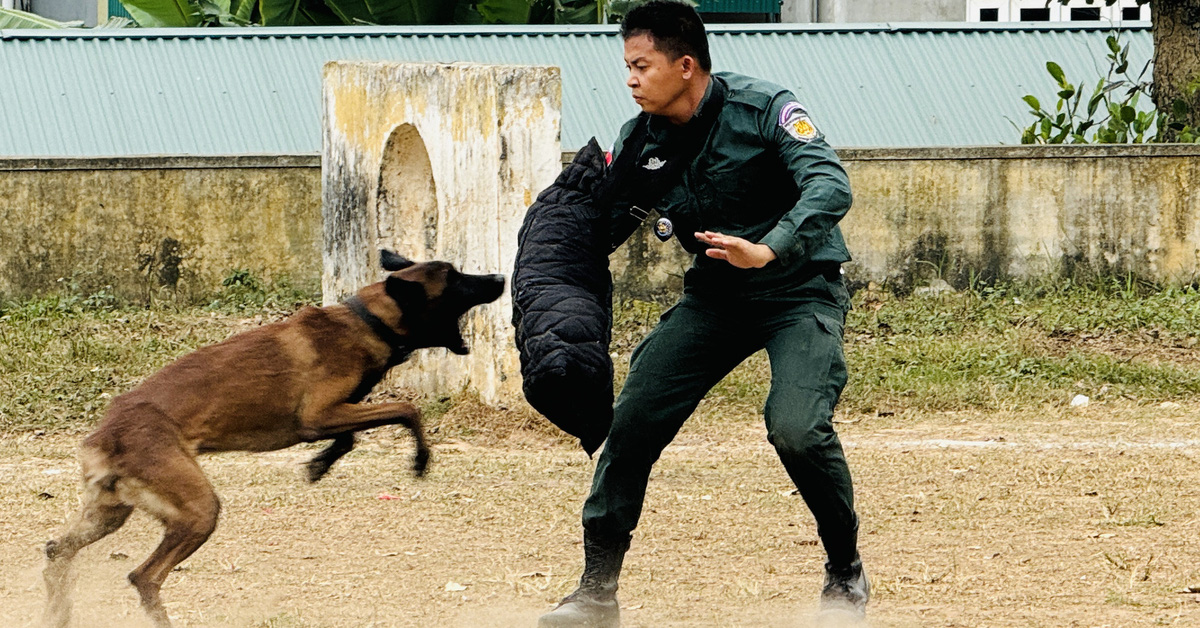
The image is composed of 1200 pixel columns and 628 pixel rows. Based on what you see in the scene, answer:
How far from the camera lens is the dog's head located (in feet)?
18.2

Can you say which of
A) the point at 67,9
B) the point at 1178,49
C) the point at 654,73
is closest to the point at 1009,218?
the point at 1178,49

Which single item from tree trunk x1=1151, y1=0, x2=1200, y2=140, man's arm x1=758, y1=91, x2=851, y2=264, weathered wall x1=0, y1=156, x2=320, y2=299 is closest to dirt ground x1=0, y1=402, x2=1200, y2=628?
man's arm x1=758, y1=91, x2=851, y2=264

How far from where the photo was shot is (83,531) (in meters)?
4.92

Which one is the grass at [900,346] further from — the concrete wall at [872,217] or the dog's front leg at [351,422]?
the dog's front leg at [351,422]

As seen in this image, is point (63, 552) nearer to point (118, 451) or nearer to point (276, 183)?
point (118, 451)

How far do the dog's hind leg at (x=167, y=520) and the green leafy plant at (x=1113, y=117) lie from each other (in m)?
8.96

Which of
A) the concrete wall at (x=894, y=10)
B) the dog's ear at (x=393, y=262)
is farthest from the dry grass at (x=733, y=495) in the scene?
the concrete wall at (x=894, y=10)

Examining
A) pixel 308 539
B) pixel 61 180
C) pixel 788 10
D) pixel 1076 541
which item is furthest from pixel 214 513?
pixel 788 10

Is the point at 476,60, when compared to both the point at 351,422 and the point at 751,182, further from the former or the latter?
the point at 751,182

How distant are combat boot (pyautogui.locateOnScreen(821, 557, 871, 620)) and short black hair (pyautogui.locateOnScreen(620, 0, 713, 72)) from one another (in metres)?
1.57

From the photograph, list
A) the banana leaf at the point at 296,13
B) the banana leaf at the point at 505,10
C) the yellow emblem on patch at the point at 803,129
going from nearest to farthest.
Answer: the yellow emblem on patch at the point at 803,129
the banana leaf at the point at 505,10
the banana leaf at the point at 296,13

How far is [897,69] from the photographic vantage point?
531 inches

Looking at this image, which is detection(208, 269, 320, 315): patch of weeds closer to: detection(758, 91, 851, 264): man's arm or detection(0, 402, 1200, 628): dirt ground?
detection(0, 402, 1200, 628): dirt ground

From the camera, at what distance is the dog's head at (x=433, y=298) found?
556 centimetres
